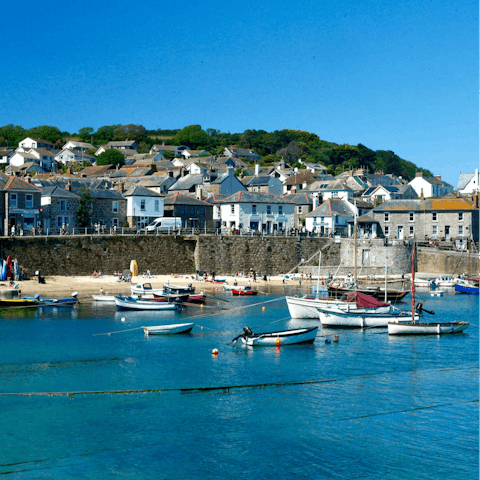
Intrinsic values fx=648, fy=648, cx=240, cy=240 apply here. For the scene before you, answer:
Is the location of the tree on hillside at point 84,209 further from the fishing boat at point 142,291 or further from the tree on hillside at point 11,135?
the tree on hillside at point 11,135

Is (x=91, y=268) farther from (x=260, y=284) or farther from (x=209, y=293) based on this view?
(x=260, y=284)

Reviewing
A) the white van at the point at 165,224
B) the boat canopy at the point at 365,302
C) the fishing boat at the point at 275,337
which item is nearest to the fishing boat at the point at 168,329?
the fishing boat at the point at 275,337

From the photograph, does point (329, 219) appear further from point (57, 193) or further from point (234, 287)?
point (57, 193)

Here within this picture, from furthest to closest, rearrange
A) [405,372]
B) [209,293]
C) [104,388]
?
[209,293] < [405,372] < [104,388]

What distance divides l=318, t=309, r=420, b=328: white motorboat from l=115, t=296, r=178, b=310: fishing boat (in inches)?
463

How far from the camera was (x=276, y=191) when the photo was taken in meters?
96.6

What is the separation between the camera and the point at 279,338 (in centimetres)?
3600

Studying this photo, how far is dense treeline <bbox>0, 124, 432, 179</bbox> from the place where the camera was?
16488 centimetres

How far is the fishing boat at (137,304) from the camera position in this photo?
153ft

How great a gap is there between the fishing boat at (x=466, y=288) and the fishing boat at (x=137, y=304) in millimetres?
30525

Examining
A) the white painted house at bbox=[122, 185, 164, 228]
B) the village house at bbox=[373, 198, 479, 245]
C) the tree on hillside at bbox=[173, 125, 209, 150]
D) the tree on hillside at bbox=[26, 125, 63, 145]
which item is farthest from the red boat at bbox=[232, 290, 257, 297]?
the tree on hillside at bbox=[26, 125, 63, 145]

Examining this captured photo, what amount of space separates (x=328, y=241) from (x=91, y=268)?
25.7 meters

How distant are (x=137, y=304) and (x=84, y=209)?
22.0 metres

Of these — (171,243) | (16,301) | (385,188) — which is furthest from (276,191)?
(16,301)
